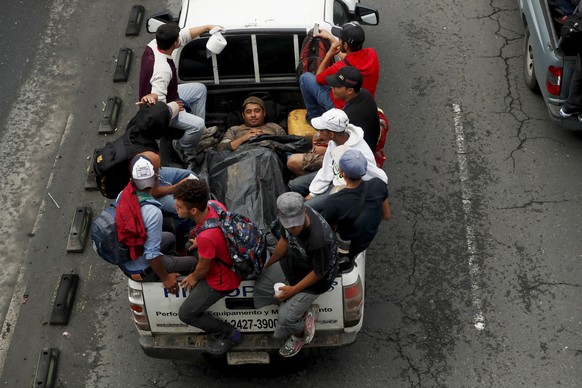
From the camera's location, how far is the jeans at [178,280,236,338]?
7.53 meters

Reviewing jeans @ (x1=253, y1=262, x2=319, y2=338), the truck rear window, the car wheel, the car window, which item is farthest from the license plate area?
the car wheel

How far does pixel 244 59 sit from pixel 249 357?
327 centimetres

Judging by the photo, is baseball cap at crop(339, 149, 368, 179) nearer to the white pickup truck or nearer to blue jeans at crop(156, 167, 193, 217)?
the white pickup truck

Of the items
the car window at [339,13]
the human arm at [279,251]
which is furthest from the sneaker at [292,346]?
the car window at [339,13]

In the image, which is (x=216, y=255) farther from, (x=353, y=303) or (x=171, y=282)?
(x=353, y=303)

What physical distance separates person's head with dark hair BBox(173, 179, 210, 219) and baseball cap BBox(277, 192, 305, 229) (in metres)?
0.65

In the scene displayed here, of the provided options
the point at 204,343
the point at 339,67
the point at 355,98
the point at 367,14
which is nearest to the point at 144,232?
the point at 204,343

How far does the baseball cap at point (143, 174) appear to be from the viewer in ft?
24.5

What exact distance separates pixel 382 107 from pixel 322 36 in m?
2.11

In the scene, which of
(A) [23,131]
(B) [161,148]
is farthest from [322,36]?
(A) [23,131]

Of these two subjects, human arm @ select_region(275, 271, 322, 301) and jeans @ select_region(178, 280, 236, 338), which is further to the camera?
jeans @ select_region(178, 280, 236, 338)

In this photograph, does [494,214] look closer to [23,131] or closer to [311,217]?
[311,217]

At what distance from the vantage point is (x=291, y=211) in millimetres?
6918

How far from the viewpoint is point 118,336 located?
9.15m
